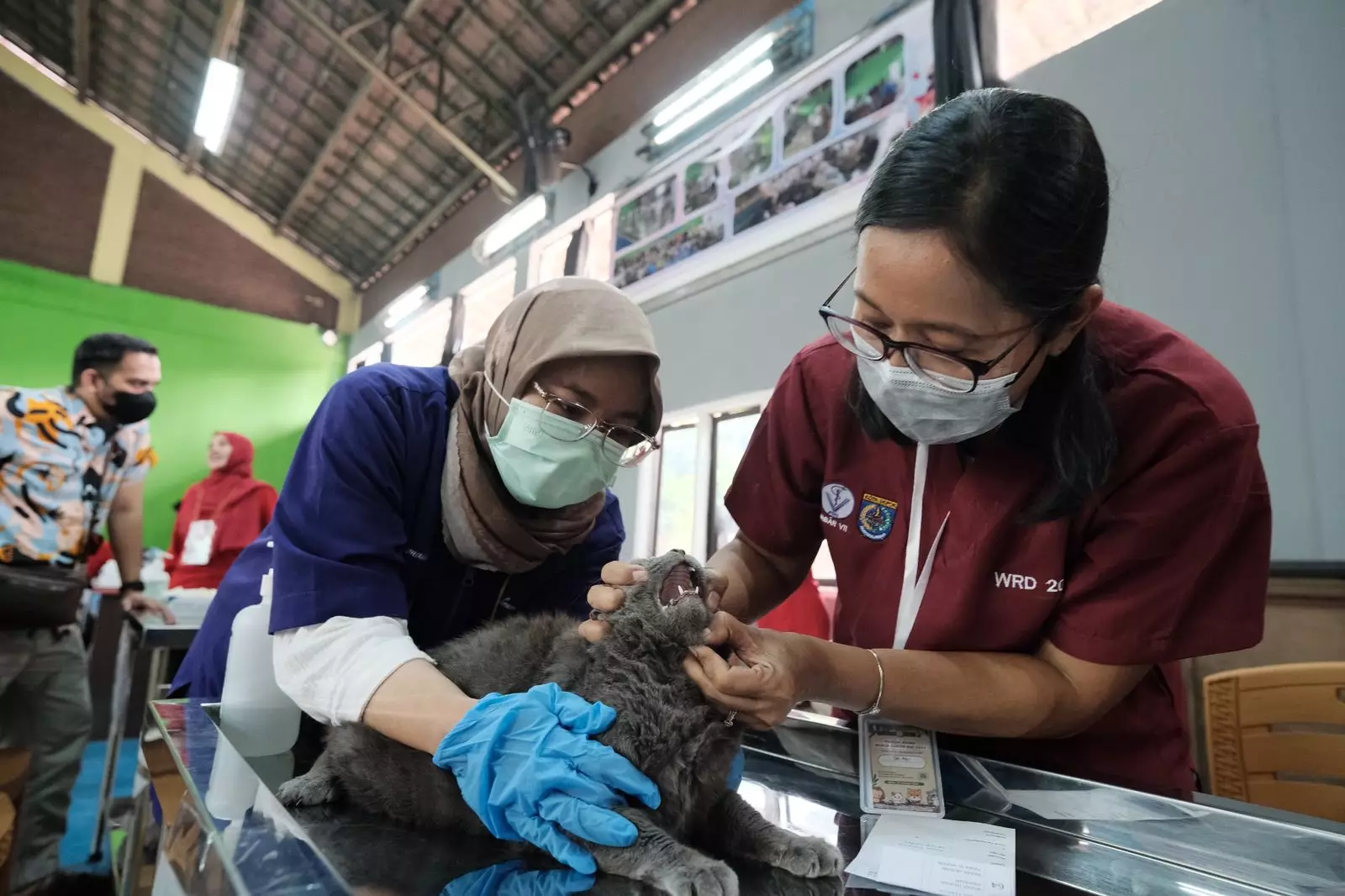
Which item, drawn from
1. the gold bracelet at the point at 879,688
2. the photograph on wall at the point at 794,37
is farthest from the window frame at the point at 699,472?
the gold bracelet at the point at 879,688

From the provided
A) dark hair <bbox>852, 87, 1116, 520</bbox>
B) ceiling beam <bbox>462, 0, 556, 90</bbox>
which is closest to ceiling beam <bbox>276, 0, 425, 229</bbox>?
ceiling beam <bbox>462, 0, 556, 90</bbox>

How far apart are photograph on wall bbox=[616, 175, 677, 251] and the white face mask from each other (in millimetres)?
3586

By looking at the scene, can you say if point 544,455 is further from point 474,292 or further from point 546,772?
point 474,292

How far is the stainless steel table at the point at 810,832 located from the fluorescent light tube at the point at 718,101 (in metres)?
3.89

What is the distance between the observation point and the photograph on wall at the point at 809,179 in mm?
3240

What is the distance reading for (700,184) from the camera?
4.24 meters

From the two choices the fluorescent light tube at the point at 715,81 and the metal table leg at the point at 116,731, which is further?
the fluorescent light tube at the point at 715,81

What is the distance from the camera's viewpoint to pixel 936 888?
30.2 inches

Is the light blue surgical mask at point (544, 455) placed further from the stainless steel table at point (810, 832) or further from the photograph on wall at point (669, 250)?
the photograph on wall at point (669, 250)

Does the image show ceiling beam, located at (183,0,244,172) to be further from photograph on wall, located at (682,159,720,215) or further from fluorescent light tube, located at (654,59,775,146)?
photograph on wall, located at (682,159,720,215)

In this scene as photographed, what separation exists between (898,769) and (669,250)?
3758 millimetres

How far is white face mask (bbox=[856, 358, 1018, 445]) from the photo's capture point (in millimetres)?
1061

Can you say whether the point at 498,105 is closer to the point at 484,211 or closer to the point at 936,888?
the point at 484,211

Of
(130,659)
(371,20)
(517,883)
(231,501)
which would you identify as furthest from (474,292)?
(517,883)
